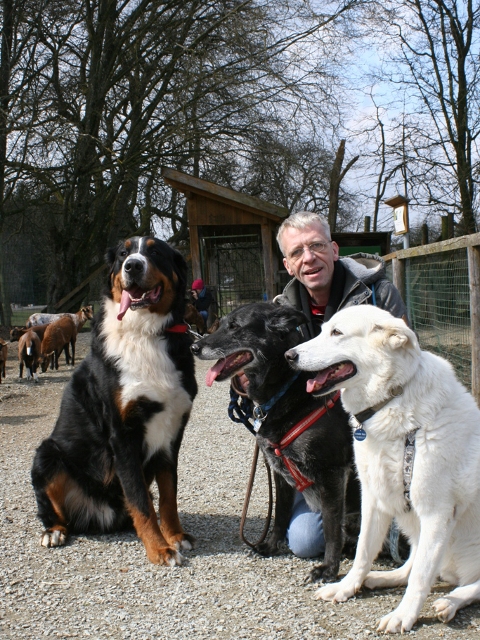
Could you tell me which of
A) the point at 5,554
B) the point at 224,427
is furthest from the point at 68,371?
the point at 5,554

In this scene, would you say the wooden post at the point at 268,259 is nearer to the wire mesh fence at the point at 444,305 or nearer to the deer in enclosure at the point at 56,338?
the deer in enclosure at the point at 56,338

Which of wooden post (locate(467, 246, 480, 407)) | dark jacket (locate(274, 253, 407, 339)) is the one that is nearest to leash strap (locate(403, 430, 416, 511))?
dark jacket (locate(274, 253, 407, 339))

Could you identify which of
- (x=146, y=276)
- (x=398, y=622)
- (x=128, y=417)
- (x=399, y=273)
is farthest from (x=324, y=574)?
(x=399, y=273)

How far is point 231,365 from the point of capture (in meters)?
3.31

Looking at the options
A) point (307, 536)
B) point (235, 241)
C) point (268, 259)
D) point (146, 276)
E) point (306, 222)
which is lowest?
point (307, 536)

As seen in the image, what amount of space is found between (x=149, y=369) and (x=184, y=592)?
1.17 metres

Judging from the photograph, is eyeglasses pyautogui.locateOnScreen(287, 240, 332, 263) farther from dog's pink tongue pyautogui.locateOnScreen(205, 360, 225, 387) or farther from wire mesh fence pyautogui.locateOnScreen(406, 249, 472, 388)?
wire mesh fence pyautogui.locateOnScreen(406, 249, 472, 388)

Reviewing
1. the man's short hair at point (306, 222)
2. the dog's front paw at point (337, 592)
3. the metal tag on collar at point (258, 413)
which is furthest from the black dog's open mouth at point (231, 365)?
the dog's front paw at point (337, 592)

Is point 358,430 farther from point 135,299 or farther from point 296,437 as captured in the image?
point 135,299

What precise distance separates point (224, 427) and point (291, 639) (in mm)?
4556

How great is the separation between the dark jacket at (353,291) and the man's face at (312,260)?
70 mm

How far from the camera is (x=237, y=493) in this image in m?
4.59

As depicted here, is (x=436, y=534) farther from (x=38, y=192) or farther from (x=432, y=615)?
(x=38, y=192)

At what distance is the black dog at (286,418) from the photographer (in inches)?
121
